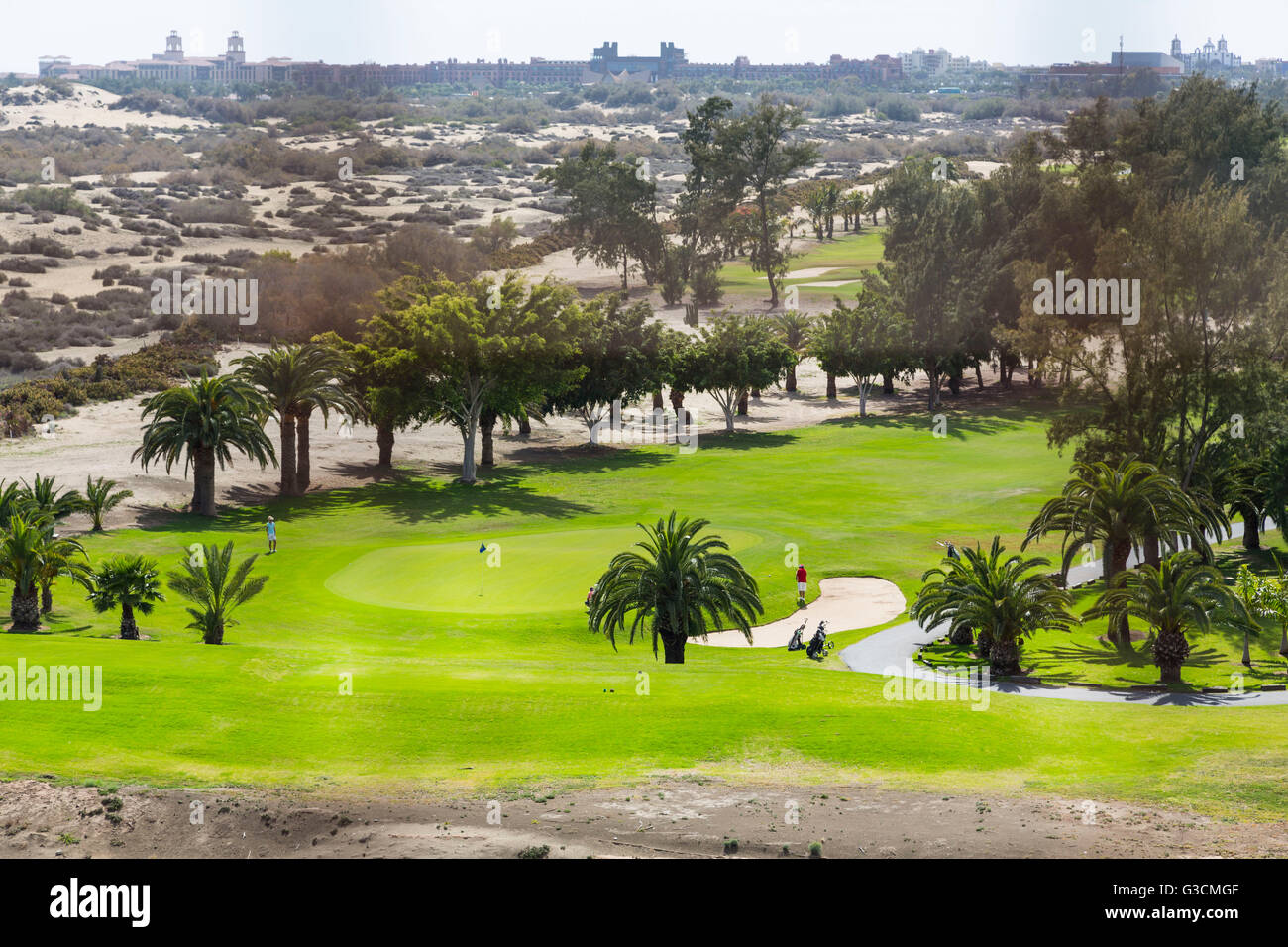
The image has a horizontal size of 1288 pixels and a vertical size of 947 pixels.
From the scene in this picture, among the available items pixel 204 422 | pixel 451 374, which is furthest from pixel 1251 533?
pixel 204 422

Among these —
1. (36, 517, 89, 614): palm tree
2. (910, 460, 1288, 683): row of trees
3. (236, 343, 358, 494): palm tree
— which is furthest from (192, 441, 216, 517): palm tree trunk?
(910, 460, 1288, 683): row of trees

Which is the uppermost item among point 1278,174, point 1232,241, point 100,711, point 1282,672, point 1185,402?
point 1278,174

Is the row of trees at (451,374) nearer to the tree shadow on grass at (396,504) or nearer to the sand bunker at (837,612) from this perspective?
the tree shadow on grass at (396,504)

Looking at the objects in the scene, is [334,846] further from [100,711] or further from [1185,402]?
[1185,402]

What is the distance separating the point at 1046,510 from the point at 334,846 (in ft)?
97.2

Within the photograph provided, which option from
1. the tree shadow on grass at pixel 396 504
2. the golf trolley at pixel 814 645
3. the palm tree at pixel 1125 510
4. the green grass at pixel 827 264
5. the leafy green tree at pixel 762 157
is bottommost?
the golf trolley at pixel 814 645

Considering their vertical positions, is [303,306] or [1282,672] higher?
[303,306]

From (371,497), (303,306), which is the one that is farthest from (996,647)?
(303,306)

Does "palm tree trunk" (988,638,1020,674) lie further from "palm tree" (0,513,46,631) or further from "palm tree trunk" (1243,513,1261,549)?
"palm tree" (0,513,46,631)

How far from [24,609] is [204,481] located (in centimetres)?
2043

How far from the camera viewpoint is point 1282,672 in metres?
35.4

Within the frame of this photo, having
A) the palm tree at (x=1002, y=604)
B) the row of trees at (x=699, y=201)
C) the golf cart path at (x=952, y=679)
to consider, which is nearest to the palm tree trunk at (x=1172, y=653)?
the golf cart path at (x=952, y=679)

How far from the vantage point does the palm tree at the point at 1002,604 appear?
35.7m

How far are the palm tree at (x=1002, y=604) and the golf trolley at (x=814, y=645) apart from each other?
305 cm
